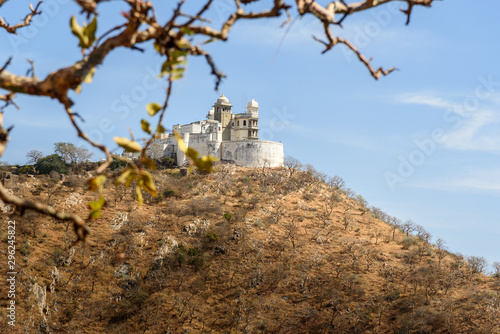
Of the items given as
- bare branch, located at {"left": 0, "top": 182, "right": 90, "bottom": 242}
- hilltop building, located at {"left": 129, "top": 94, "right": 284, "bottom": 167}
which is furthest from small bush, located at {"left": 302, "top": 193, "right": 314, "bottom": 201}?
bare branch, located at {"left": 0, "top": 182, "right": 90, "bottom": 242}

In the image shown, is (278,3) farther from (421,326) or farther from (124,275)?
(124,275)

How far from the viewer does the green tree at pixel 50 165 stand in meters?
43.6

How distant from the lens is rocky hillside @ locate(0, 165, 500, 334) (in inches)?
961

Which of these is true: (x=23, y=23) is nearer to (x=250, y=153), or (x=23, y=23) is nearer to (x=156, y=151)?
(x=250, y=153)

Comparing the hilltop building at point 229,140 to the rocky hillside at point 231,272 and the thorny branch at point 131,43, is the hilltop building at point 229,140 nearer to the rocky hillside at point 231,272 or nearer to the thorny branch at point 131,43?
the rocky hillside at point 231,272

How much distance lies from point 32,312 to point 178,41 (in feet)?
80.1

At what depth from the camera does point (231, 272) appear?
1141 inches

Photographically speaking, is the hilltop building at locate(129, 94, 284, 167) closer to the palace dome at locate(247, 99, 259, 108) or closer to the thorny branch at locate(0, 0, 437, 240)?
the palace dome at locate(247, 99, 259, 108)

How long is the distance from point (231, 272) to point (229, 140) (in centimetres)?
2196

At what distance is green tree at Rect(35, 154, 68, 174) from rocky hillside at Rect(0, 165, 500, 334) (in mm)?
Result: 4159

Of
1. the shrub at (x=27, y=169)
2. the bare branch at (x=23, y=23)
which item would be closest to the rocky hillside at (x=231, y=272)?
the shrub at (x=27, y=169)

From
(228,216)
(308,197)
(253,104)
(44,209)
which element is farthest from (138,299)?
(253,104)

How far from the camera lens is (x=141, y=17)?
2680mm

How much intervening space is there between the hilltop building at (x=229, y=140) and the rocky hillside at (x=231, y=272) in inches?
280
